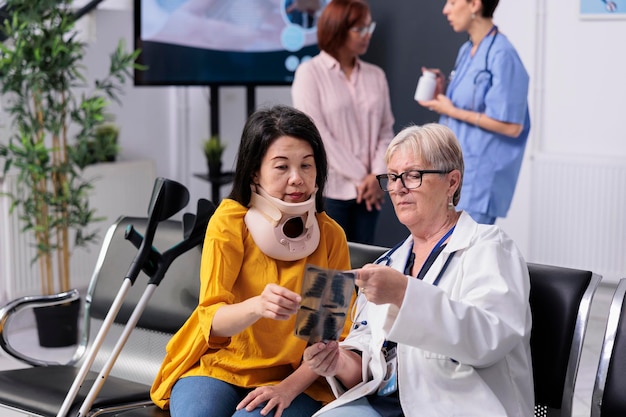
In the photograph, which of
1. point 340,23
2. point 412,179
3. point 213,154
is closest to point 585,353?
point 340,23

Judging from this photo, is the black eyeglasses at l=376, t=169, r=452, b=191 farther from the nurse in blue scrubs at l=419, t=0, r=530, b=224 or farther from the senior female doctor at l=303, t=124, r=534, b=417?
the nurse in blue scrubs at l=419, t=0, r=530, b=224

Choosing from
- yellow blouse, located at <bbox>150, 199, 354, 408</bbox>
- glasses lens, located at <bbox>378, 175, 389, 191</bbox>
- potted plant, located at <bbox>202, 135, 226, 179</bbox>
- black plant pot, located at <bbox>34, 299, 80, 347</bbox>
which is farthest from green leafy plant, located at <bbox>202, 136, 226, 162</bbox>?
glasses lens, located at <bbox>378, 175, 389, 191</bbox>

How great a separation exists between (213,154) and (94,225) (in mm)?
781

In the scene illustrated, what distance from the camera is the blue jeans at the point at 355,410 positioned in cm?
208

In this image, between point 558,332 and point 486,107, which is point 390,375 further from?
point 486,107

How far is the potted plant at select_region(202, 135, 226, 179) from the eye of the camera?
5.53 m

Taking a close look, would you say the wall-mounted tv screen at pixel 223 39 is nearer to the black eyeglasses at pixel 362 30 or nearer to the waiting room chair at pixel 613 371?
the black eyeglasses at pixel 362 30

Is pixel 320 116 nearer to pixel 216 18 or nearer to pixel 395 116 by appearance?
pixel 395 116

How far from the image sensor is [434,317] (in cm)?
190

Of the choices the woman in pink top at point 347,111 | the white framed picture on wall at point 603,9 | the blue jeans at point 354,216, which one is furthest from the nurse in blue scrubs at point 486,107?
the white framed picture on wall at point 603,9

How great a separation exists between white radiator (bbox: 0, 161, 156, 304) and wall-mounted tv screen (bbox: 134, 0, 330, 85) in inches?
24.2

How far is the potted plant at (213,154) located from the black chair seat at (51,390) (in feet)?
9.28

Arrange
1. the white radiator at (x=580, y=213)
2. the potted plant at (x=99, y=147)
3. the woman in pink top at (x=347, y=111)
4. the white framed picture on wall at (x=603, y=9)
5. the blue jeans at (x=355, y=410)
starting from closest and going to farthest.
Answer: the blue jeans at (x=355, y=410), the woman in pink top at (x=347, y=111), the potted plant at (x=99, y=147), the white framed picture on wall at (x=603, y=9), the white radiator at (x=580, y=213)

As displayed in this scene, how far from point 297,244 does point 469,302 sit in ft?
1.50
